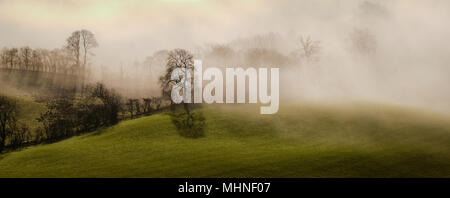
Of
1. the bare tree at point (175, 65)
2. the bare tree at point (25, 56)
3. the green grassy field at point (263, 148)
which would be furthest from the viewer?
the bare tree at point (25, 56)

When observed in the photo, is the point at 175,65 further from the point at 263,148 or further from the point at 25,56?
the point at 25,56

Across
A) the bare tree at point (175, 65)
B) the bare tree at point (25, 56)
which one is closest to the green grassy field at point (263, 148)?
the bare tree at point (175, 65)

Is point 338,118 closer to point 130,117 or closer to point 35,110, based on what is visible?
point 130,117

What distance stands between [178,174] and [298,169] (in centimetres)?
1726

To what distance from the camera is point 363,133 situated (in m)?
62.4

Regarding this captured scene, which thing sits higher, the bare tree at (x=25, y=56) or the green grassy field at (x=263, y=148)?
the bare tree at (x=25, y=56)

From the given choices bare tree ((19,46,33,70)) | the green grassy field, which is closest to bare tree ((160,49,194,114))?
the green grassy field

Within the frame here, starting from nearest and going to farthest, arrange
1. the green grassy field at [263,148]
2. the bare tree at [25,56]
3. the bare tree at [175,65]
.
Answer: the green grassy field at [263,148] < the bare tree at [175,65] < the bare tree at [25,56]

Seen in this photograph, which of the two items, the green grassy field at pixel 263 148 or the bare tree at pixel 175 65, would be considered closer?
the green grassy field at pixel 263 148

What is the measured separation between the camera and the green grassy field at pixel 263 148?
45250mm

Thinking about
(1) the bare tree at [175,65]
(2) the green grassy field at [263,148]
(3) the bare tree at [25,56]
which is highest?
(3) the bare tree at [25,56]

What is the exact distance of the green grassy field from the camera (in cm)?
4525

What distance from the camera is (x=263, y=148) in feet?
184

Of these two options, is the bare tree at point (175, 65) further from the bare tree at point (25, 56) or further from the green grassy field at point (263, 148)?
the bare tree at point (25, 56)
